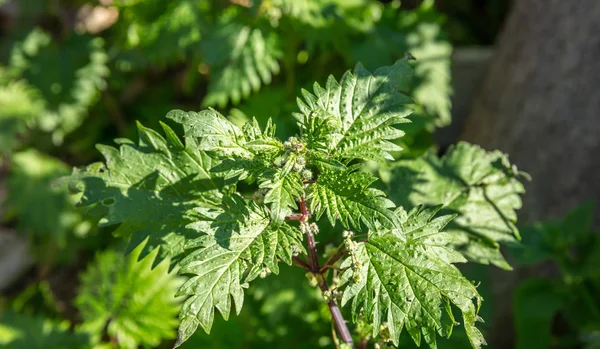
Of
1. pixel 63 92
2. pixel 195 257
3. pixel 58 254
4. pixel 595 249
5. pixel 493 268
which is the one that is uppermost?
pixel 195 257

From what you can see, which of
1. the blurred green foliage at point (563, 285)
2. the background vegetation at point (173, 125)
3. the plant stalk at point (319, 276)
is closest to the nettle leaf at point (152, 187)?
the background vegetation at point (173, 125)

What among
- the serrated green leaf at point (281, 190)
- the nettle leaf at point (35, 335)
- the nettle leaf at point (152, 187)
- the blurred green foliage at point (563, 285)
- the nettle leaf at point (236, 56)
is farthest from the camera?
the nettle leaf at point (236, 56)

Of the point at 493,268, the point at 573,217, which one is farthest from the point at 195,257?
the point at 493,268

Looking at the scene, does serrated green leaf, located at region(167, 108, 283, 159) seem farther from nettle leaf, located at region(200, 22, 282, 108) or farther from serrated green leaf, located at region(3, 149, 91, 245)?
serrated green leaf, located at region(3, 149, 91, 245)

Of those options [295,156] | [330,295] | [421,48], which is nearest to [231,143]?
[295,156]

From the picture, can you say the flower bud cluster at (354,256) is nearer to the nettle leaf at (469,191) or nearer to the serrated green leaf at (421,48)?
the nettle leaf at (469,191)

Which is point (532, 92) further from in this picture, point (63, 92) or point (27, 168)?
point (27, 168)

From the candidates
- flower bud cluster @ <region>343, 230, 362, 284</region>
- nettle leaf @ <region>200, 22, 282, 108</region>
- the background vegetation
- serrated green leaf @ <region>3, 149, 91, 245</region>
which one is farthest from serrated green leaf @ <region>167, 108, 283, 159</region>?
serrated green leaf @ <region>3, 149, 91, 245</region>
